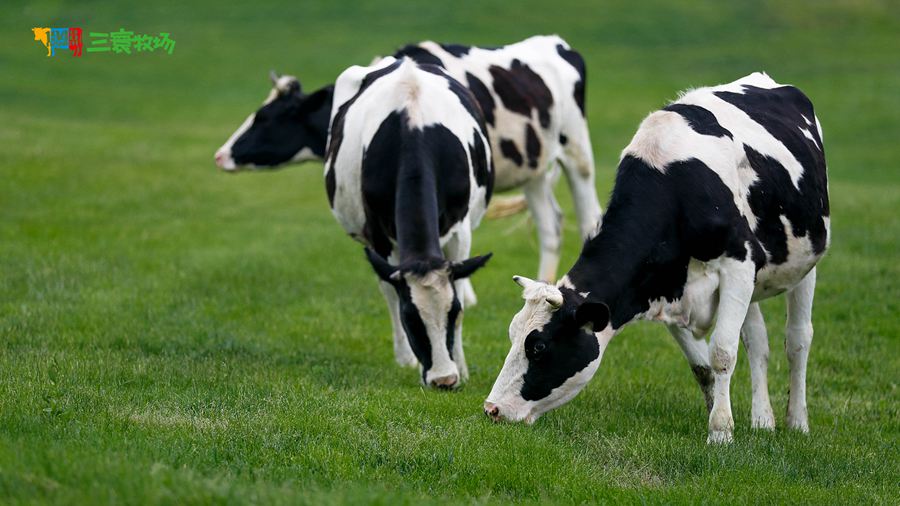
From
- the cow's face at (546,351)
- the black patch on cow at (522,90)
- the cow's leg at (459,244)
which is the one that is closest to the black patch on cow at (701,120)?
the cow's face at (546,351)

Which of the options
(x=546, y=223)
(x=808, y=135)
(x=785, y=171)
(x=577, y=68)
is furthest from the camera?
(x=546, y=223)

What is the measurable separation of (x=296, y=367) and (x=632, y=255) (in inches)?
136

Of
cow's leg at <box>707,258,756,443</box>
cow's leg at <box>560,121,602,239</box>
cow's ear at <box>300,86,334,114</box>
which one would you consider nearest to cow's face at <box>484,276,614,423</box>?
cow's leg at <box>707,258,756,443</box>

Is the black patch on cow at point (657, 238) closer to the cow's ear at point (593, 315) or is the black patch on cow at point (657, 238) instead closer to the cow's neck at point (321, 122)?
the cow's ear at point (593, 315)

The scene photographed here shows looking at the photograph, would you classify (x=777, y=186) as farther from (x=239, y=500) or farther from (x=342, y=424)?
(x=239, y=500)

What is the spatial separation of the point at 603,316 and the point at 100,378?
3648 millimetres

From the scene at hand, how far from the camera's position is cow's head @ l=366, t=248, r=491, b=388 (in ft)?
27.8

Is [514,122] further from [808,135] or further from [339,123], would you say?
[808,135]

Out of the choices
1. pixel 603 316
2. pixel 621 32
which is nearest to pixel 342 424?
pixel 603 316

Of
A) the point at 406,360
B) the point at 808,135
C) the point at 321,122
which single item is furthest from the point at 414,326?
the point at 321,122

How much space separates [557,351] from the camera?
23.1ft

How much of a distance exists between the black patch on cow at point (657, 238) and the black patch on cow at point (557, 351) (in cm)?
20

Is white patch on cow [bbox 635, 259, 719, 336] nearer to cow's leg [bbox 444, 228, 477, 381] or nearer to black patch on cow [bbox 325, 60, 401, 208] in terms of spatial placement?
cow's leg [bbox 444, 228, 477, 381]

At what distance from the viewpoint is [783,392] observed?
9.63 m
